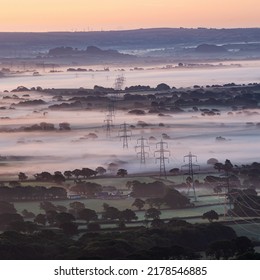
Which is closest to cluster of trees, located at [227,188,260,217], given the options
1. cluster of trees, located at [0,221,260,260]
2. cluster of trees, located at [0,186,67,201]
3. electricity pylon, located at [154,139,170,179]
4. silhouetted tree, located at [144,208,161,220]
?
silhouetted tree, located at [144,208,161,220]

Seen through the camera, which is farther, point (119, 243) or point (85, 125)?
point (85, 125)

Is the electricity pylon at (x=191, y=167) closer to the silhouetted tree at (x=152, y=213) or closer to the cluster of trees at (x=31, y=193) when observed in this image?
the silhouetted tree at (x=152, y=213)

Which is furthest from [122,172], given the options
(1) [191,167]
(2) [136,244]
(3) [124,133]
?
(2) [136,244]

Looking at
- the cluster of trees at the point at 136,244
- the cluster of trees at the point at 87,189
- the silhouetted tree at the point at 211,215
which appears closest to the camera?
the cluster of trees at the point at 136,244

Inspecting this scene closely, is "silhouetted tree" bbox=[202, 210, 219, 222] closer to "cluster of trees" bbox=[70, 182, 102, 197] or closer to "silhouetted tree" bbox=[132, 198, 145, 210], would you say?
"silhouetted tree" bbox=[132, 198, 145, 210]

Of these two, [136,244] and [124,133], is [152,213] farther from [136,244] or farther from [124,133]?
[124,133]

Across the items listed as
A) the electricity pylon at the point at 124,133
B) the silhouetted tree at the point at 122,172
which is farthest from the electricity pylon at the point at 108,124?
the silhouetted tree at the point at 122,172

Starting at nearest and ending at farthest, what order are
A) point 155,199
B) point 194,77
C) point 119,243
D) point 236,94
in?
point 119,243 < point 155,199 < point 236,94 < point 194,77

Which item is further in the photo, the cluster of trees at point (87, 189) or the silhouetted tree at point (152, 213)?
the cluster of trees at point (87, 189)

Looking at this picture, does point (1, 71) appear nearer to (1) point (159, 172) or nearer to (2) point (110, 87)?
(2) point (110, 87)

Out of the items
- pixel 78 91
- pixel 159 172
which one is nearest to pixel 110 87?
pixel 78 91

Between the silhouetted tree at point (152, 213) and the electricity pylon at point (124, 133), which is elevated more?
the electricity pylon at point (124, 133)
